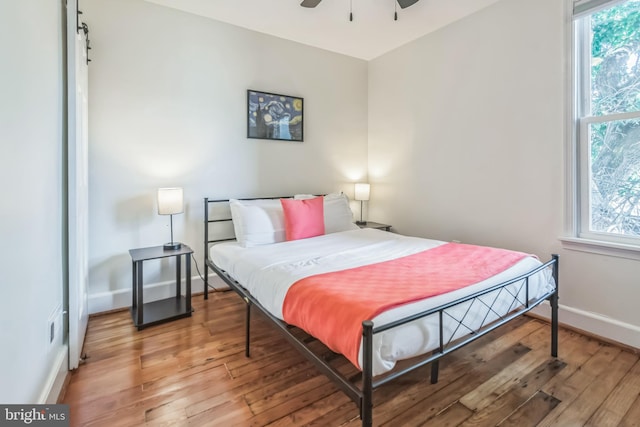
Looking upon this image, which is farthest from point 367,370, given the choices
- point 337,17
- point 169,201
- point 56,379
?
point 337,17

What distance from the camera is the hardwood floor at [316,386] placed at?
154 centimetres

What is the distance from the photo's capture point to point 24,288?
1.29 meters

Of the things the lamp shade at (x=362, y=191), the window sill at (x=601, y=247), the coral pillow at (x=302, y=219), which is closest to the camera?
the window sill at (x=601, y=247)

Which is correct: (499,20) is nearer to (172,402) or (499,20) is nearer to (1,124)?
(1,124)

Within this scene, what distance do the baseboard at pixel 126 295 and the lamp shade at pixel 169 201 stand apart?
805 millimetres

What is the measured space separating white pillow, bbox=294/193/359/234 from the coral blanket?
1161 mm

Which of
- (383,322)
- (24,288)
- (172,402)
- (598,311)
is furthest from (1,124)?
(598,311)

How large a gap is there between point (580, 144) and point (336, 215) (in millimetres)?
2123

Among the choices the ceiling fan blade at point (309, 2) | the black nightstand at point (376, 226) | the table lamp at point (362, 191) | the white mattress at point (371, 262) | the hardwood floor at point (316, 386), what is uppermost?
the ceiling fan blade at point (309, 2)

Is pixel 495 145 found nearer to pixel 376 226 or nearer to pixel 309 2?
pixel 376 226

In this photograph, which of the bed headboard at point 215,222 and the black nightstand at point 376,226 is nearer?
the bed headboard at point 215,222

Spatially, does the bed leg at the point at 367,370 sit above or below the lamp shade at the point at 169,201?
below

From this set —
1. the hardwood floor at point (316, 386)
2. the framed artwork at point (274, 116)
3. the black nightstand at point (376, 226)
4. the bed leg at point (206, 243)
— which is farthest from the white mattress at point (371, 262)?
the framed artwork at point (274, 116)

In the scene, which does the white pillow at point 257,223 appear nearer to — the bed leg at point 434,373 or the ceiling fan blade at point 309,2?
the bed leg at point 434,373
